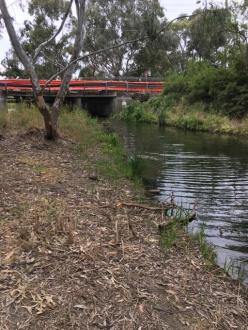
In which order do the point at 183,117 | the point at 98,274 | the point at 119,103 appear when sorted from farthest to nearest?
1. the point at 119,103
2. the point at 183,117
3. the point at 98,274

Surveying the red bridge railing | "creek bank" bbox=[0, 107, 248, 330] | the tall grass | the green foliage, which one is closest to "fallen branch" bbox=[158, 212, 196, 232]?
"creek bank" bbox=[0, 107, 248, 330]

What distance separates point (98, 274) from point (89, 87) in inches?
1564

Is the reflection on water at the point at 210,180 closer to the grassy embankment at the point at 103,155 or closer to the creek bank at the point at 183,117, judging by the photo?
the grassy embankment at the point at 103,155

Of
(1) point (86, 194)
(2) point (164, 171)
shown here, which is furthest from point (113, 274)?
(2) point (164, 171)

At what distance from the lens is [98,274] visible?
4.58 m

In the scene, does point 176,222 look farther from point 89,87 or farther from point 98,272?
point 89,87

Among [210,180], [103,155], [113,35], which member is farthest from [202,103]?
[113,35]

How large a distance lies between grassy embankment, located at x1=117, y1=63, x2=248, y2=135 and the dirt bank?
2045 cm

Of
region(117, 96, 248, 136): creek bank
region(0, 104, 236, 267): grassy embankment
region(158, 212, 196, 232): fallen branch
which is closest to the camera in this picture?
region(0, 104, 236, 267): grassy embankment

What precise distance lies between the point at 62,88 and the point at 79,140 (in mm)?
1835

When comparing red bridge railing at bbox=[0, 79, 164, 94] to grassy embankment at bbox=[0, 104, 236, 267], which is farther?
red bridge railing at bbox=[0, 79, 164, 94]

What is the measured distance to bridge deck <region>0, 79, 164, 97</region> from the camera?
119 feet

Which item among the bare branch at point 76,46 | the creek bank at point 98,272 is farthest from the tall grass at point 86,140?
the creek bank at point 98,272

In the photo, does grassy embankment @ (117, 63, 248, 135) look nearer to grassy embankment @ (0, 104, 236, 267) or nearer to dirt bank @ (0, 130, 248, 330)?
grassy embankment @ (0, 104, 236, 267)
